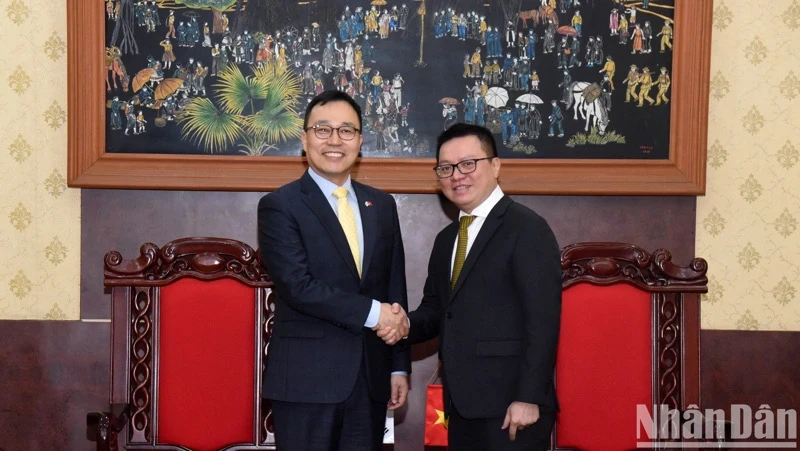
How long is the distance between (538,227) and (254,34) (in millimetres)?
1707

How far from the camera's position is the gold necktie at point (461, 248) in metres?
2.65

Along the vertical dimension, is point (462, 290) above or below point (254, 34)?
below

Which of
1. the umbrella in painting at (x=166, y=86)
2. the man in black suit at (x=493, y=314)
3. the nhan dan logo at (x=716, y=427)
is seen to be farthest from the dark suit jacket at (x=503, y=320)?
the umbrella in painting at (x=166, y=86)

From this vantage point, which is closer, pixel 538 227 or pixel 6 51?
pixel 538 227

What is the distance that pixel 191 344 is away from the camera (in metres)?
3.21

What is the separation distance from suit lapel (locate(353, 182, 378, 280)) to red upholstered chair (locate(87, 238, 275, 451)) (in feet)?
2.37

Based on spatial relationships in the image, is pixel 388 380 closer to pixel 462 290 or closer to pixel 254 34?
pixel 462 290

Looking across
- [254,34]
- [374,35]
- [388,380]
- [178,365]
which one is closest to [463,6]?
[374,35]

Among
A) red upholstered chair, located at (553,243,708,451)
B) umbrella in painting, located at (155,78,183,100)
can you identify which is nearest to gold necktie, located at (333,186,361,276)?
red upholstered chair, located at (553,243,708,451)

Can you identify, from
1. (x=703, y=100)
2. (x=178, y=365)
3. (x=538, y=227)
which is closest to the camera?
(x=538, y=227)

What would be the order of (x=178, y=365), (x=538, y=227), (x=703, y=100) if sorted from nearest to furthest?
(x=538, y=227), (x=178, y=365), (x=703, y=100)

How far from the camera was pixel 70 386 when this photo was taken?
355 centimetres

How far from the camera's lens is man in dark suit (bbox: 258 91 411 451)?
2.48 metres

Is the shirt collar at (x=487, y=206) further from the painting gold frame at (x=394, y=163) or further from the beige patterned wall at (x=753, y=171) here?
the beige patterned wall at (x=753, y=171)
